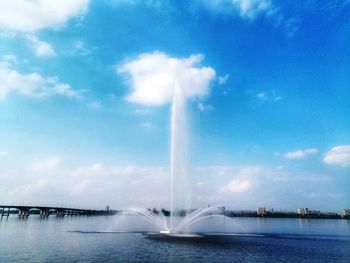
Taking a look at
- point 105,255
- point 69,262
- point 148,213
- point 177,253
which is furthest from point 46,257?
point 148,213

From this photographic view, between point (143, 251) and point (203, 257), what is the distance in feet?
26.6

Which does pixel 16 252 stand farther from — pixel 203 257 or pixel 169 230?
pixel 169 230

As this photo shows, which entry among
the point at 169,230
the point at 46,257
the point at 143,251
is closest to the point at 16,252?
Result: the point at 46,257

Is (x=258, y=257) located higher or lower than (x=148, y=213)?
lower

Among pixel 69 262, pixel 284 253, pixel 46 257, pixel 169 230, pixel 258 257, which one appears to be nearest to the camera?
pixel 69 262

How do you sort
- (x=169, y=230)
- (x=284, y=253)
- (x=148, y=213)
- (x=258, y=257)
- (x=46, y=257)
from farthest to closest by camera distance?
(x=148, y=213) < (x=169, y=230) < (x=284, y=253) < (x=258, y=257) < (x=46, y=257)

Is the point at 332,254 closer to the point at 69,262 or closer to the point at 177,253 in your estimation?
the point at 177,253

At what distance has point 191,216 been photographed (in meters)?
62.2

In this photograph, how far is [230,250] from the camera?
129ft

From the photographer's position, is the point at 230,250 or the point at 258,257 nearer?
the point at 258,257

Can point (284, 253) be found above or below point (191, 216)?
below

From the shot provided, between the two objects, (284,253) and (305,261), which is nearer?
(305,261)

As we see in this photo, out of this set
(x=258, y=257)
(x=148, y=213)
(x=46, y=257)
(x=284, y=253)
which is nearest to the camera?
(x=46, y=257)

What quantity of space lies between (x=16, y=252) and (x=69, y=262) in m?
10.8
